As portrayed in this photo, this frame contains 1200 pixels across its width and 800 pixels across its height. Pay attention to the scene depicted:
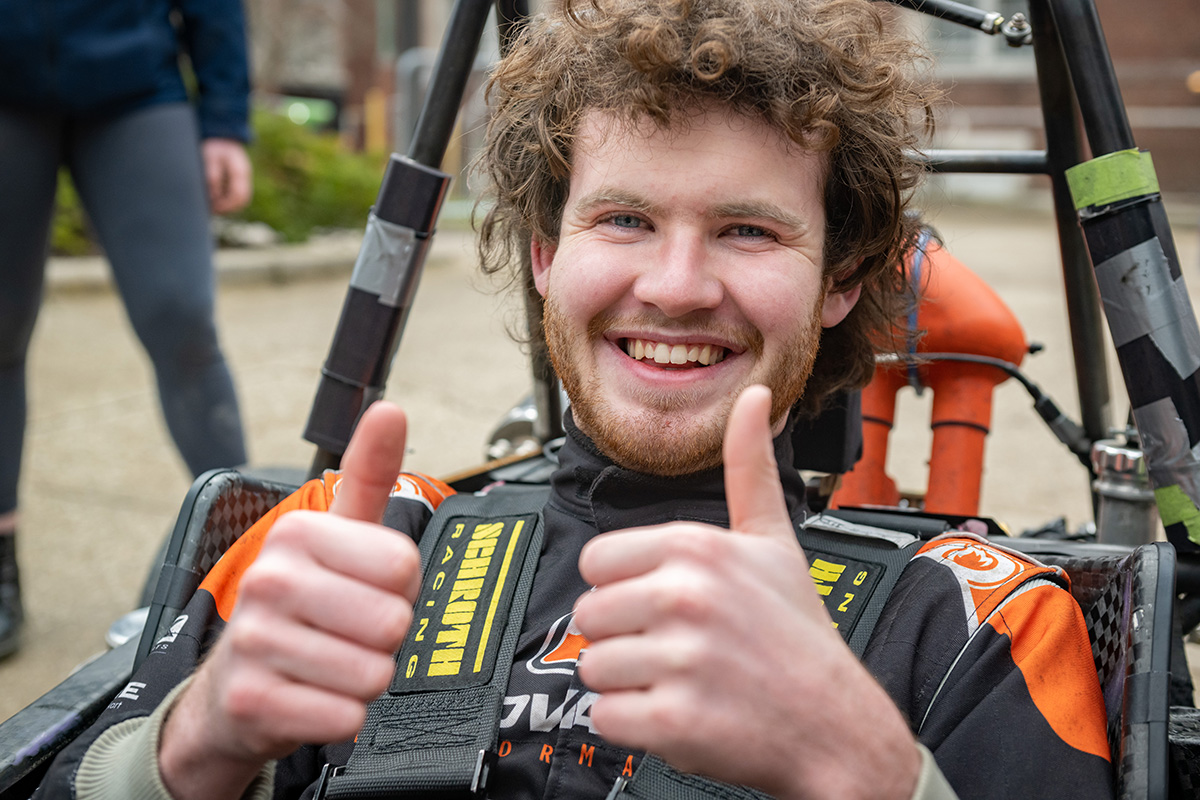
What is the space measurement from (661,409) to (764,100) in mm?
381

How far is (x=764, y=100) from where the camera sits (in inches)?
48.4

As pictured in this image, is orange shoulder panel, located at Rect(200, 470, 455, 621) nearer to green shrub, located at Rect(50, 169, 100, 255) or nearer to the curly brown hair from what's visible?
the curly brown hair

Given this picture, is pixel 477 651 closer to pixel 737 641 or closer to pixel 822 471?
pixel 737 641

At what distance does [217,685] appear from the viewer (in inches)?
31.9

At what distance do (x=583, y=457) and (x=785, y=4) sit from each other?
639mm

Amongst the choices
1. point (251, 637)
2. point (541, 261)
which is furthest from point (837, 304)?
point (251, 637)

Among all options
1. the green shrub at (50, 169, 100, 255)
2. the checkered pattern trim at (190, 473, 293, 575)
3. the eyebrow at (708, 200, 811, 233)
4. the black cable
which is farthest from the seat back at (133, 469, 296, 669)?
the green shrub at (50, 169, 100, 255)

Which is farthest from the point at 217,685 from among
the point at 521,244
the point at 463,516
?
the point at 521,244

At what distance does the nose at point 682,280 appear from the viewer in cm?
117

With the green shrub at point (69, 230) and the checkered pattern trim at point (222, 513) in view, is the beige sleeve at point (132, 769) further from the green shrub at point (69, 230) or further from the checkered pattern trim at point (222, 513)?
the green shrub at point (69, 230)

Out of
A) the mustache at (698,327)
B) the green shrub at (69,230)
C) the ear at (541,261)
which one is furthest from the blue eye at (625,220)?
the green shrub at (69,230)

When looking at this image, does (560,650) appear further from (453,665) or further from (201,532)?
(201,532)

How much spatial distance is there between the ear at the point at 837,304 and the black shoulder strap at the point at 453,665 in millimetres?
486

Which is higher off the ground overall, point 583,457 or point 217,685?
point 583,457
